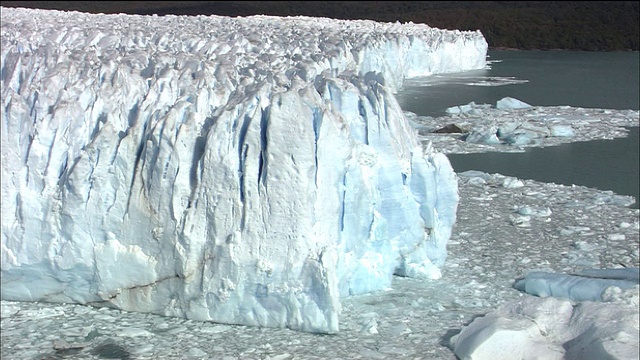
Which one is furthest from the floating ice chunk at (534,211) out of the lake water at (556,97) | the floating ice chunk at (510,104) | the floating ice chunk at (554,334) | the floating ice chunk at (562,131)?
the floating ice chunk at (510,104)

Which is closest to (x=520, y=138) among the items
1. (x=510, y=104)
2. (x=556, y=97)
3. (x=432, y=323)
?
(x=510, y=104)

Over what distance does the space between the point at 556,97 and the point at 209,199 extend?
10075 mm

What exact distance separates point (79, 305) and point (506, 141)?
583 centimetres

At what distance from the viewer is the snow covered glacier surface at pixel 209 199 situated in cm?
343

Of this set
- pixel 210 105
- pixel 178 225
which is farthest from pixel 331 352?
pixel 210 105

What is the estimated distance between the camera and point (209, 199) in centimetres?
347

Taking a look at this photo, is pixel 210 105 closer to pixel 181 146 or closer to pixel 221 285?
pixel 181 146

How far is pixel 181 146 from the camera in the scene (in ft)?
11.6

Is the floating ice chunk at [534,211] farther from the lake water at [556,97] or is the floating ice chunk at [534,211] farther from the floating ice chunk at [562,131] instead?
the floating ice chunk at [562,131]

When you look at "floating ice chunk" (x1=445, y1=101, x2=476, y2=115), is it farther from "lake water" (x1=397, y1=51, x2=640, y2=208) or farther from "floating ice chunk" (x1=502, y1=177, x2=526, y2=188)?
"floating ice chunk" (x1=502, y1=177, x2=526, y2=188)

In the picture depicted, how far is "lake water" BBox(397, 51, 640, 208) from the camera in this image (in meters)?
7.04

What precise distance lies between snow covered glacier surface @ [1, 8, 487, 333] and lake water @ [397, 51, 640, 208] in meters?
3.21

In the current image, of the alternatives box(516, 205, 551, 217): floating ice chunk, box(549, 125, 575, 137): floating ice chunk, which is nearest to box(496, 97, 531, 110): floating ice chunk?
box(549, 125, 575, 137): floating ice chunk

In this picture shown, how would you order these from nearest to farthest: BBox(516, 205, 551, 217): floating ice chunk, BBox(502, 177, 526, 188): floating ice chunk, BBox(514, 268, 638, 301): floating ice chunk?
BBox(514, 268, 638, 301): floating ice chunk
BBox(516, 205, 551, 217): floating ice chunk
BBox(502, 177, 526, 188): floating ice chunk
